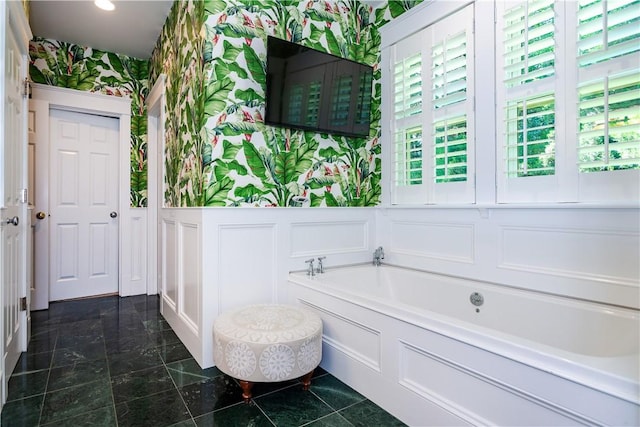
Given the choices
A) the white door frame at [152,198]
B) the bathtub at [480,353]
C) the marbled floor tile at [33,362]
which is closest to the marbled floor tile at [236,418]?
the bathtub at [480,353]

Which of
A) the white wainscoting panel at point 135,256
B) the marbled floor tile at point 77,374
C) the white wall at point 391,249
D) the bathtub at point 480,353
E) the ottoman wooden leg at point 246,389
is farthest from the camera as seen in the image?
the white wainscoting panel at point 135,256

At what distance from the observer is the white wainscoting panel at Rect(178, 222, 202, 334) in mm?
2121

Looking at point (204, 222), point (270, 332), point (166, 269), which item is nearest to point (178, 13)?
point (204, 222)

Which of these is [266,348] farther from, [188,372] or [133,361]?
[133,361]

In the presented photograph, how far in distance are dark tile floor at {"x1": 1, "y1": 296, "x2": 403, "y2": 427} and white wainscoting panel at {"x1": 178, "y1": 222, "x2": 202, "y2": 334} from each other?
239mm

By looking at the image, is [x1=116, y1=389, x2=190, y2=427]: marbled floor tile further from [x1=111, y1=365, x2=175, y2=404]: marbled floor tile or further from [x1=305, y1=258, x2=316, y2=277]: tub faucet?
[x1=305, y1=258, x2=316, y2=277]: tub faucet

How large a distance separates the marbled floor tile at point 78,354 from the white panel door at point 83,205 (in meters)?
1.51

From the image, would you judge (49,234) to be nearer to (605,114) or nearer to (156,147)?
(156,147)

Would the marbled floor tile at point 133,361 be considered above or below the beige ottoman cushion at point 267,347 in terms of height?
below

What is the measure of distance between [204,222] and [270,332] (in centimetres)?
79

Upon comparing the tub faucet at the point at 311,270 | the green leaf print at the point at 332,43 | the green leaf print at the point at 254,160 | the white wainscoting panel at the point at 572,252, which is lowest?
the tub faucet at the point at 311,270

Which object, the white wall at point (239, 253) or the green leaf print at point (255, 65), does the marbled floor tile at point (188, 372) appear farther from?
the green leaf print at point (255, 65)

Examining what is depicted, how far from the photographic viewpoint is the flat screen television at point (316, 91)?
2.18 meters

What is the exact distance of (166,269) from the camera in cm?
286
